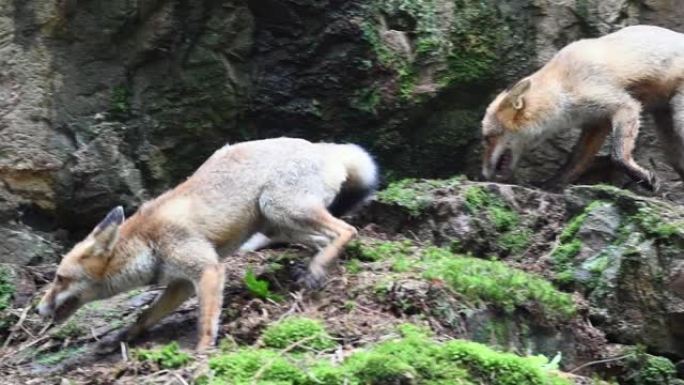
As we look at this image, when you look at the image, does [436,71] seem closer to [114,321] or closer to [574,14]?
[574,14]

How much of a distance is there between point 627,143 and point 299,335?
5.31 meters

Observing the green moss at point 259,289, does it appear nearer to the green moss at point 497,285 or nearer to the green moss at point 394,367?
the green moss at point 394,367

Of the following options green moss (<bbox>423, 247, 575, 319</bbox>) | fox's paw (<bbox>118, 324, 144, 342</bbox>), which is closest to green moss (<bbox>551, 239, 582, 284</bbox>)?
green moss (<bbox>423, 247, 575, 319</bbox>)

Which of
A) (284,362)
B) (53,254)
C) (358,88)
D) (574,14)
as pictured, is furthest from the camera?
(574,14)

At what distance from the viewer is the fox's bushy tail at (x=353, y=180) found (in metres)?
10.5

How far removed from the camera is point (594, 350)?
33.2ft

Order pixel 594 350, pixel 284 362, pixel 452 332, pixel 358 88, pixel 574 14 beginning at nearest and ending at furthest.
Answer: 1. pixel 284 362
2. pixel 452 332
3. pixel 594 350
4. pixel 358 88
5. pixel 574 14

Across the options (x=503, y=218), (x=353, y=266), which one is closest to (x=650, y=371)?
(x=503, y=218)

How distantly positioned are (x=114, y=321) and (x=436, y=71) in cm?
533

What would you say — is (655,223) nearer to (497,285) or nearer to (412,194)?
(497,285)

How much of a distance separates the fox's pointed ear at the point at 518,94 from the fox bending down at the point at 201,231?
3.42 meters

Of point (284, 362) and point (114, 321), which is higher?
point (284, 362)

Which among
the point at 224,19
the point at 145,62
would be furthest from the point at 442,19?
the point at 145,62

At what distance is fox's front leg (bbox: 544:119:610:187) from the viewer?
13180mm
